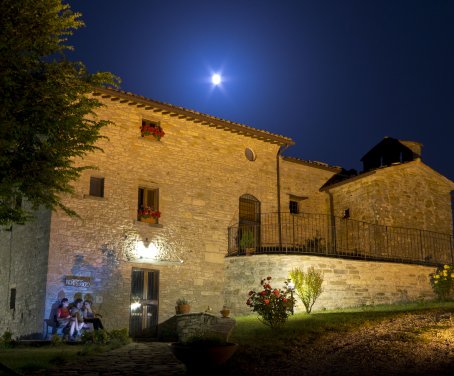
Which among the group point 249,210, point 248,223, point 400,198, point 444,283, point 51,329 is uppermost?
point 400,198

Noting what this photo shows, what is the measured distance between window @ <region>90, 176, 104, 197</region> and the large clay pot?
8.96 m

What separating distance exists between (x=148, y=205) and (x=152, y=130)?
2.52m

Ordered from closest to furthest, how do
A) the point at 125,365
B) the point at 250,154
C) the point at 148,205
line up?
1. the point at 125,365
2. the point at 148,205
3. the point at 250,154

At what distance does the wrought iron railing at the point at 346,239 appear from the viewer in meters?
18.8

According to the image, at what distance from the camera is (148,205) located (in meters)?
17.4

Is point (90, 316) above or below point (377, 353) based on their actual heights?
above

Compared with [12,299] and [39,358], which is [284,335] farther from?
[12,299]

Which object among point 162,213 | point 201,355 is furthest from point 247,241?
point 201,355

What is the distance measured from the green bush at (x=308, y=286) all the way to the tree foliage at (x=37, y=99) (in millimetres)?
7813

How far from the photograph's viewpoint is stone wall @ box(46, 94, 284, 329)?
15625 millimetres

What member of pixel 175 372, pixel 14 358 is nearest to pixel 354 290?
pixel 175 372

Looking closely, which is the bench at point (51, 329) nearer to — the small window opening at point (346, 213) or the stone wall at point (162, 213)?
the stone wall at point (162, 213)

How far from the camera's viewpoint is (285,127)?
81.2 metres

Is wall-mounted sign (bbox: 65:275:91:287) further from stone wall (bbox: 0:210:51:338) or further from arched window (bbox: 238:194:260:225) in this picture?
arched window (bbox: 238:194:260:225)
